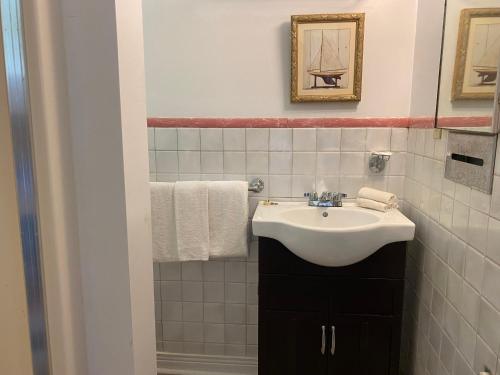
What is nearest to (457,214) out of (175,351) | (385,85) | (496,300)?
(496,300)

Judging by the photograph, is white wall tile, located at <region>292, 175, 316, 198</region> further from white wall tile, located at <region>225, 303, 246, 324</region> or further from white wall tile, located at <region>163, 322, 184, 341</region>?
white wall tile, located at <region>163, 322, 184, 341</region>

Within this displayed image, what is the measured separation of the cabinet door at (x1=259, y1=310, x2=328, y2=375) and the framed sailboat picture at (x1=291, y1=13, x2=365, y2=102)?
3.10 feet

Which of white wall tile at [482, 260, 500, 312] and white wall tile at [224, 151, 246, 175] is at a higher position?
white wall tile at [224, 151, 246, 175]

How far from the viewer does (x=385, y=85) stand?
1731mm

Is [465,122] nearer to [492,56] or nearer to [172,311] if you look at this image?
[492,56]

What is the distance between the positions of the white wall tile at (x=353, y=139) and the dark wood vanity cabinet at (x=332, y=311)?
1.64 ft

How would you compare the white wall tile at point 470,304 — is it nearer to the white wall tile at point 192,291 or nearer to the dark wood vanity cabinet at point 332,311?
the dark wood vanity cabinet at point 332,311

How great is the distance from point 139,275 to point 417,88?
1390 mm

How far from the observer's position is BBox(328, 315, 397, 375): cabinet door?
1.55 meters

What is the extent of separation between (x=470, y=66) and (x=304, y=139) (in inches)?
30.0

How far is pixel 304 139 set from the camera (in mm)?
1793

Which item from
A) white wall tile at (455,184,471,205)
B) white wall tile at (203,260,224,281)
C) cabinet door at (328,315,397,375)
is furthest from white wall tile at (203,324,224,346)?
white wall tile at (455,184,471,205)

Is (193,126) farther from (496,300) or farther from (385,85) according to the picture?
(496,300)

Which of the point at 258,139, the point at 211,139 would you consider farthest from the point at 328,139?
the point at 211,139
